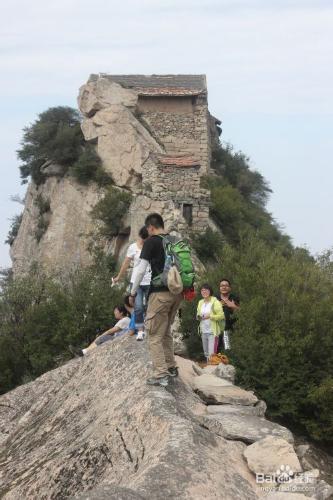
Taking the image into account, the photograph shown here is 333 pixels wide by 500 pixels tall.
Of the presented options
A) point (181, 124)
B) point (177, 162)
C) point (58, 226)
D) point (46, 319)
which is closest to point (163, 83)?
point (181, 124)

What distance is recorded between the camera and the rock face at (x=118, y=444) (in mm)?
6191

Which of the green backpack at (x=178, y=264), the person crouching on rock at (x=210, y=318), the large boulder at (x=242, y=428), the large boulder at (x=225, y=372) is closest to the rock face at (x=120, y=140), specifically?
the person crouching on rock at (x=210, y=318)

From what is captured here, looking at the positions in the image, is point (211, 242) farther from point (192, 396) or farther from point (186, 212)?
point (192, 396)

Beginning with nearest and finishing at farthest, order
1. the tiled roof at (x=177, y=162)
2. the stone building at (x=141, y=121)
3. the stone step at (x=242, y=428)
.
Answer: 1. the stone step at (x=242, y=428)
2. the tiled roof at (x=177, y=162)
3. the stone building at (x=141, y=121)

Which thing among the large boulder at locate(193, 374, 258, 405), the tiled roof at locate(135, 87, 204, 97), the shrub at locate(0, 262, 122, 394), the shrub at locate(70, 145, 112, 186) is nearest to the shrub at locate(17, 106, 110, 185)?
the shrub at locate(70, 145, 112, 186)

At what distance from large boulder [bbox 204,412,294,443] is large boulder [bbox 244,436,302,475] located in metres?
0.36

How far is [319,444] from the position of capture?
40.8ft

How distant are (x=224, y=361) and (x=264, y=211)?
1023 inches

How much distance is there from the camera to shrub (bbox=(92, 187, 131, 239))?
97.9 feet

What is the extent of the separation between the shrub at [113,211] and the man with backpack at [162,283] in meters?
20.9

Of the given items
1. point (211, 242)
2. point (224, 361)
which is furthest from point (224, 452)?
point (211, 242)

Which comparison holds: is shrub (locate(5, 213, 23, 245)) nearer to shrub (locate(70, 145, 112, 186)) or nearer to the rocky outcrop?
shrub (locate(70, 145, 112, 186))

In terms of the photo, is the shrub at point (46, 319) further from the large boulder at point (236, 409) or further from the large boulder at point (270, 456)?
the large boulder at point (270, 456)

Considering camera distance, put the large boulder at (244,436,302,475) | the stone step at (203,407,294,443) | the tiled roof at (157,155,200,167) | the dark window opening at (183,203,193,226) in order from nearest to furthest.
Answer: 1. the large boulder at (244,436,302,475)
2. the stone step at (203,407,294,443)
3. the dark window opening at (183,203,193,226)
4. the tiled roof at (157,155,200,167)
